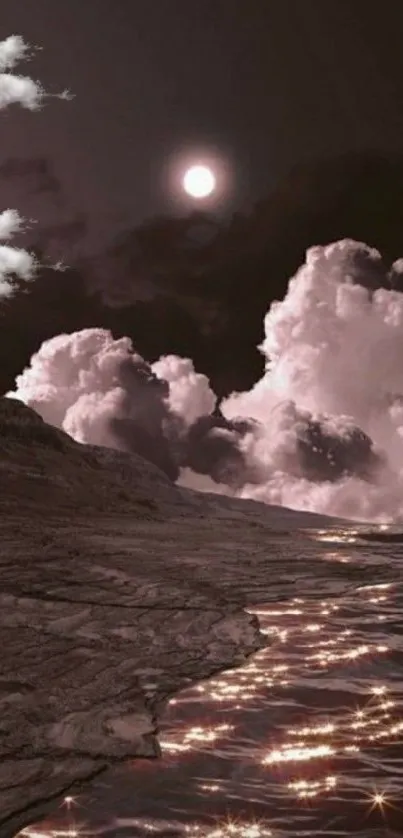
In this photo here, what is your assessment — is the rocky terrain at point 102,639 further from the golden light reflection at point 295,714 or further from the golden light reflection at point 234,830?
the golden light reflection at point 234,830

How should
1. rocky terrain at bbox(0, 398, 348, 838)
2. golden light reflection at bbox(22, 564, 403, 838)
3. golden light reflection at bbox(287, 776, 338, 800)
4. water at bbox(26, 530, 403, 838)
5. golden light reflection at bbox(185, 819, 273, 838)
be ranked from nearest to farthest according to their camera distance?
golden light reflection at bbox(185, 819, 273, 838)
water at bbox(26, 530, 403, 838)
golden light reflection at bbox(287, 776, 338, 800)
golden light reflection at bbox(22, 564, 403, 838)
rocky terrain at bbox(0, 398, 348, 838)

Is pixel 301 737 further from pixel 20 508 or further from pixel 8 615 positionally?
pixel 20 508

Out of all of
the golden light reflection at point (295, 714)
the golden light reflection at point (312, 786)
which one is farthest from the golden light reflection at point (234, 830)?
the golden light reflection at point (312, 786)

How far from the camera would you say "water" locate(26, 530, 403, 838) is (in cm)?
389

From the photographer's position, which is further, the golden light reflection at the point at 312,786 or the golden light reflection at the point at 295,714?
the golden light reflection at the point at 295,714

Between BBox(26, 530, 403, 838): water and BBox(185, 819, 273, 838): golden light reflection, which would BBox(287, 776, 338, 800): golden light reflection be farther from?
BBox(185, 819, 273, 838): golden light reflection

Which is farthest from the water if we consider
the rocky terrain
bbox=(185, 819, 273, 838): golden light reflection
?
the rocky terrain

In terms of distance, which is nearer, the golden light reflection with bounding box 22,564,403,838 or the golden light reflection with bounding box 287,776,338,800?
the golden light reflection with bounding box 287,776,338,800

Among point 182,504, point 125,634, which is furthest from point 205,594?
point 182,504

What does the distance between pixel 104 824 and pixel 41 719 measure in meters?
2.01

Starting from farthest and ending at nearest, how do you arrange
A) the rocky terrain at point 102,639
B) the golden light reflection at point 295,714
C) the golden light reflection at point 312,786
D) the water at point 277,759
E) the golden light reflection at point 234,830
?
the rocky terrain at point 102,639
the golden light reflection at point 295,714
the golden light reflection at point 312,786
the water at point 277,759
the golden light reflection at point 234,830

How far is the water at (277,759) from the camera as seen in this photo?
3887mm

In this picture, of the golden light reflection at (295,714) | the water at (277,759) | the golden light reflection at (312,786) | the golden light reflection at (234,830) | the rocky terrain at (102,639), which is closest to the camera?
the golden light reflection at (234,830)

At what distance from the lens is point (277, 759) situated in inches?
187
